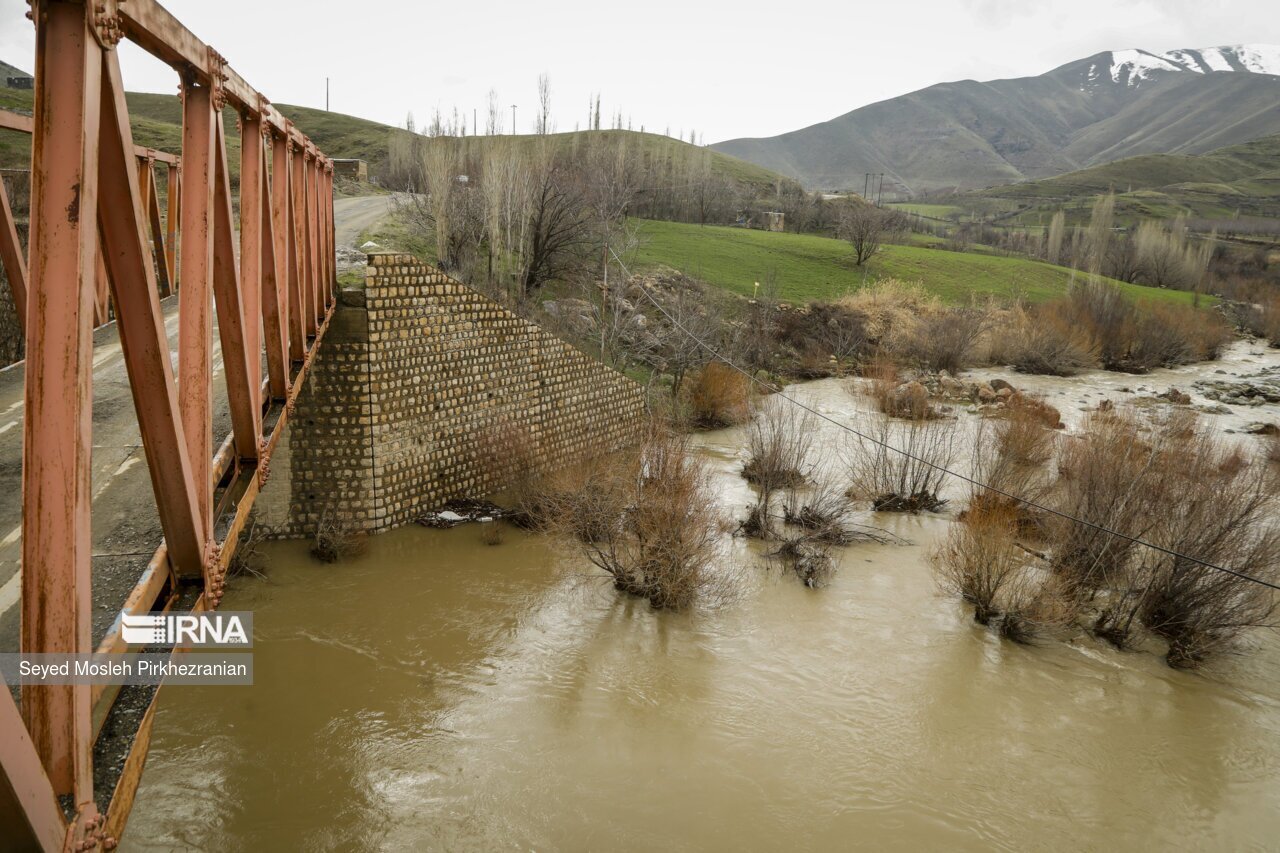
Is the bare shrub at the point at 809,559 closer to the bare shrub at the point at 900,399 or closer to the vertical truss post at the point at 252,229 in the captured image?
the bare shrub at the point at 900,399

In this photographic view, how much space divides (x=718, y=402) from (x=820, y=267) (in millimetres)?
20802

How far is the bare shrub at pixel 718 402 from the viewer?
23031 mm

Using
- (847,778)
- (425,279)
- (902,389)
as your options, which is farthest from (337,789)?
(902,389)

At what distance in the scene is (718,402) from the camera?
75.6ft

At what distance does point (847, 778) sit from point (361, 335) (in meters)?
10.0

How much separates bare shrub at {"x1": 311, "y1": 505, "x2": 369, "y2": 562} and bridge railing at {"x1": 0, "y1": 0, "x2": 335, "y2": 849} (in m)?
9.00

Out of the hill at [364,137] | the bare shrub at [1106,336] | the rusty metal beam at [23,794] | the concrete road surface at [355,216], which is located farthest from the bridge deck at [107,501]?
the hill at [364,137]

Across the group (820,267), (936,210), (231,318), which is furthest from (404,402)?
(936,210)

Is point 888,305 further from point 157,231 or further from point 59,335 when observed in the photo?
point 59,335

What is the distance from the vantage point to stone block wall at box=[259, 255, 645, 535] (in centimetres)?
1364

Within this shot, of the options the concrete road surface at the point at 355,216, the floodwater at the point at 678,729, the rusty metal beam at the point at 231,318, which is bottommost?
the floodwater at the point at 678,729

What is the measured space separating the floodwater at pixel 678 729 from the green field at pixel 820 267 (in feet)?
74.7

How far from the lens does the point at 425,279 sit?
14727mm

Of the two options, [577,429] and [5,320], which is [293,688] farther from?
[577,429]
